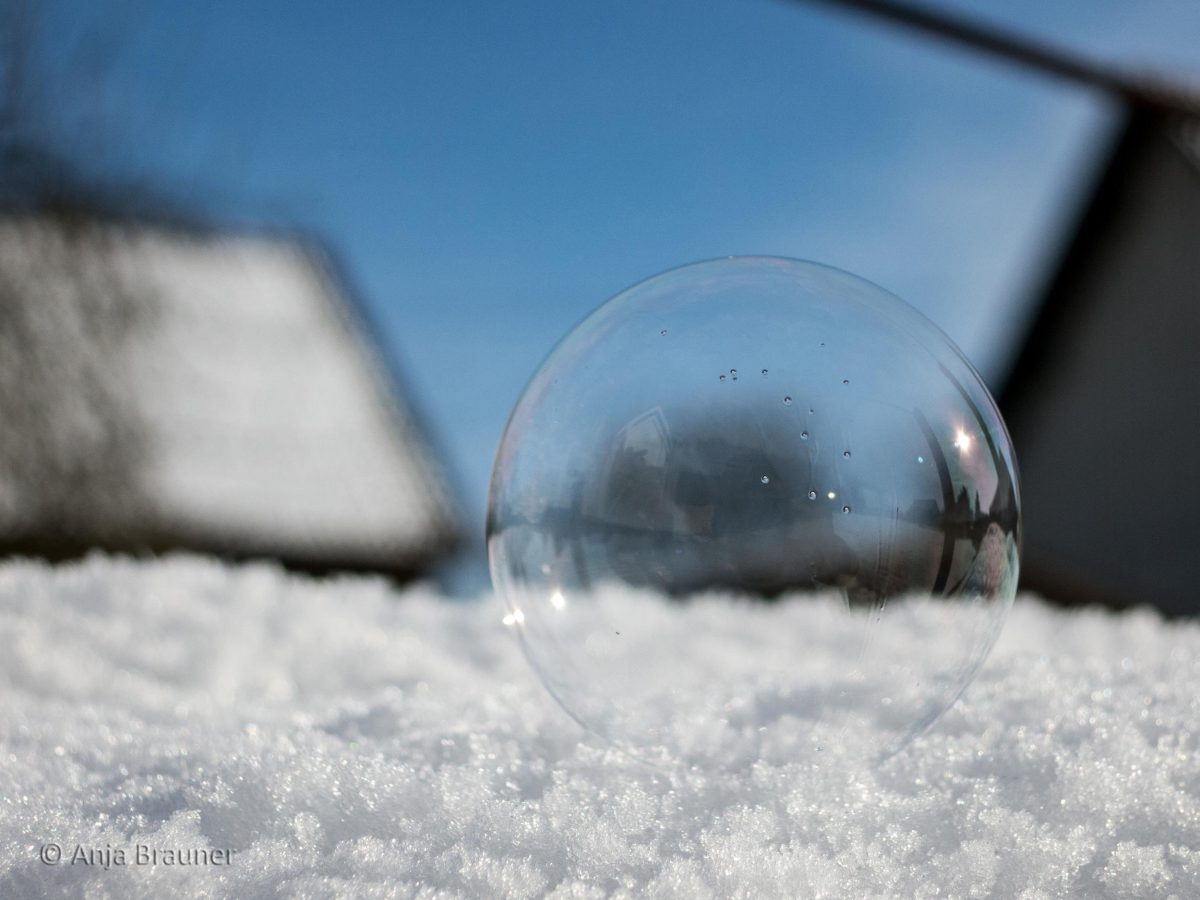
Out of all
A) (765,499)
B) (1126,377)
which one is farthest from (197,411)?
(765,499)

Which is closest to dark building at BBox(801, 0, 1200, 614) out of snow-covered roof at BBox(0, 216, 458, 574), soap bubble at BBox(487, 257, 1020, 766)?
soap bubble at BBox(487, 257, 1020, 766)

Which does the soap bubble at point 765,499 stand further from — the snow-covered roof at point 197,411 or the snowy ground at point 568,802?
the snow-covered roof at point 197,411

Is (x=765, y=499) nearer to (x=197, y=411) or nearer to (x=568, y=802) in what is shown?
(x=568, y=802)

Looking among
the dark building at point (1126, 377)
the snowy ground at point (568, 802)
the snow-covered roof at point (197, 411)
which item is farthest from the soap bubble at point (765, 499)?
the snow-covered roof at point (197, 411)

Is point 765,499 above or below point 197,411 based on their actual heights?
above

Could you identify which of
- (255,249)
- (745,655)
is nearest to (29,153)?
(255,249)

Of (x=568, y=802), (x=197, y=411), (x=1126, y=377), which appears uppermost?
(x=568, y=802)

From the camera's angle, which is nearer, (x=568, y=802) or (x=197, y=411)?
(x=568, y=802)
